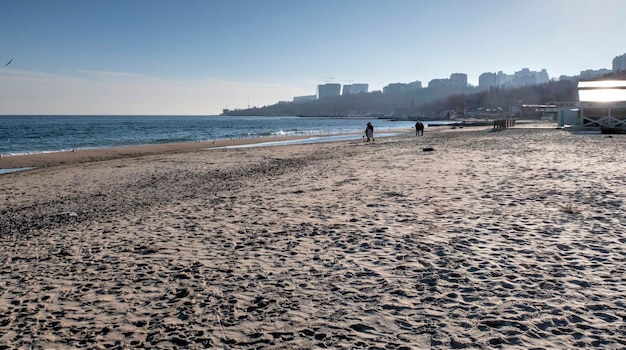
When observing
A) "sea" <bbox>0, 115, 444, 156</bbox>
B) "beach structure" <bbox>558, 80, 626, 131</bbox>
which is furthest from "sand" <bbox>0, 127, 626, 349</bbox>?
"beach structure" <bbox>558, 80, 626, 131</bbox>

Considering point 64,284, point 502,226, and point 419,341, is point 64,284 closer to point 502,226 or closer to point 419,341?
point 419,341

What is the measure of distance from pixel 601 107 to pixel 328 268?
4428cm

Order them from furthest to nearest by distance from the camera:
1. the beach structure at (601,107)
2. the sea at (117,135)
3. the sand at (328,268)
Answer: the sea at (117,135) < the beach structure at (601,107) < the sand at (328,268)

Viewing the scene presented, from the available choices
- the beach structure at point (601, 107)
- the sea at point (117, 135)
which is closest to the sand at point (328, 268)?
the sea at point (117, 135)

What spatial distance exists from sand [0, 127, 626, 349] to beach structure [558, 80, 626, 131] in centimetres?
3315

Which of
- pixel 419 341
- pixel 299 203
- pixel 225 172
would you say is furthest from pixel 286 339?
pixel 225 172

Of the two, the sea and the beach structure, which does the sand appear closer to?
the sea

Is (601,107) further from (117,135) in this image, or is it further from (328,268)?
(117,135)

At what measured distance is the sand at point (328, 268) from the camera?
4098mm

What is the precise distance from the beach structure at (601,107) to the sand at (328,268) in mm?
33155

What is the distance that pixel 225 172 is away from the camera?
59.9 ft

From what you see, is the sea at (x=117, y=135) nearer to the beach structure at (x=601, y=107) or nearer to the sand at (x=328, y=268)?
the beach structure at (x=601, y=107)

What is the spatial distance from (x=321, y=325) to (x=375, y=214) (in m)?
4.71

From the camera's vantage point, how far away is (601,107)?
39719 millimetres
